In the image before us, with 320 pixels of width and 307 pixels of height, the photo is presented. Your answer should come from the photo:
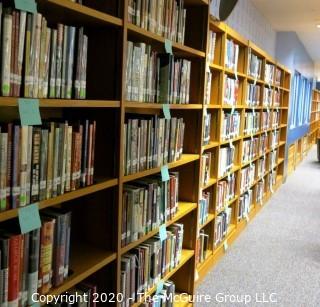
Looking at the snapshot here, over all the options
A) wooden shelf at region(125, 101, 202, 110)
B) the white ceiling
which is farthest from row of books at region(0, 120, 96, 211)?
the white ceiling

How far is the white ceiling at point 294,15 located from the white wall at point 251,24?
101 mm

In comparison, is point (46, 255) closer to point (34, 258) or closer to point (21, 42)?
point (34, 258)

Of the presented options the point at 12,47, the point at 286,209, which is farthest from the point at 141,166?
the point at 286,209

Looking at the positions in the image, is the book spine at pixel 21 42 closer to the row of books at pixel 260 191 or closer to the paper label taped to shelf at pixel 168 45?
Result: the paper label taped to shelf at pixel 168 45

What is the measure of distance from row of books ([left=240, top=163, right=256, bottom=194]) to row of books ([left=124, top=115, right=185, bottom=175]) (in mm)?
2119

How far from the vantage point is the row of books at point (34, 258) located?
1172mm

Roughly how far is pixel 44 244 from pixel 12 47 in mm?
630

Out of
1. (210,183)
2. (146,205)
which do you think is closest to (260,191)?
Answer: (210,183)

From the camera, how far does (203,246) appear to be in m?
3.14

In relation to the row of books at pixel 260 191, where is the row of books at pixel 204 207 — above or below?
above

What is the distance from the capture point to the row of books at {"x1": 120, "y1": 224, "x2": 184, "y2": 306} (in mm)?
1807

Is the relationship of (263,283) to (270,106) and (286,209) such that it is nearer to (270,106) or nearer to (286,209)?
(286,209)

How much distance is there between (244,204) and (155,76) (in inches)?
109

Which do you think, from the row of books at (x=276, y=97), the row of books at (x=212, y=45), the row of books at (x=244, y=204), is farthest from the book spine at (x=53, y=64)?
the row of books at (x=276, y=97)
